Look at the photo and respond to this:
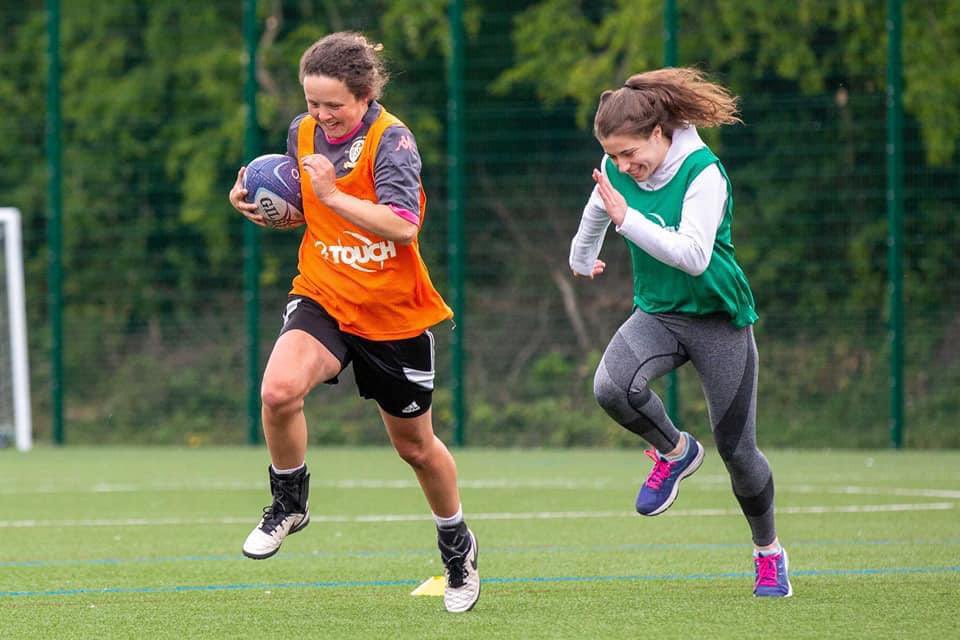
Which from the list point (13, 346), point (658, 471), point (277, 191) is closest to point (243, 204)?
point (277, 191)

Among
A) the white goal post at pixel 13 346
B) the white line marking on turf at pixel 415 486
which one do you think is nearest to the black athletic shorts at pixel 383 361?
the white line marking on turf at pixel 415 486

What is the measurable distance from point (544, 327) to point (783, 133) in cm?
265

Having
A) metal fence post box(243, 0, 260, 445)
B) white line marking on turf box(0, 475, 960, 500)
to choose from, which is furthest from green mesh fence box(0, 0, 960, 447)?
white line marking on turf box(0, 475, 960, 500)

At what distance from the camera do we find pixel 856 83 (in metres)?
13.8

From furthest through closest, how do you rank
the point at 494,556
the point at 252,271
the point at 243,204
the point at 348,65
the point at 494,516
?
the point at 252,271 < the point at 494,516 < the point at 494,556 < the point at 243,204 < the point at 348,65

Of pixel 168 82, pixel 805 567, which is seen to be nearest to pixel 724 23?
pixel 168 82

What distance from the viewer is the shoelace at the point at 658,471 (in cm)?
575

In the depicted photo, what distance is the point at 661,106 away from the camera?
561 cm

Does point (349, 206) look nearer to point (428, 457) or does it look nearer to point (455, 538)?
point (428, 457)

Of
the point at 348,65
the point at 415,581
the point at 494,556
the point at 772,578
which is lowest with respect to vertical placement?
the point at 494,556

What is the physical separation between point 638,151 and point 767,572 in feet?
5.10

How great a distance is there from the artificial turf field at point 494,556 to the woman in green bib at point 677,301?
46 centimetres

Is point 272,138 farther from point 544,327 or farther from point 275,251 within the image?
point 544,327

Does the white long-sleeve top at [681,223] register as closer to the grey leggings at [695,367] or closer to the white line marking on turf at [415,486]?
the grey leggings at [695,367]
